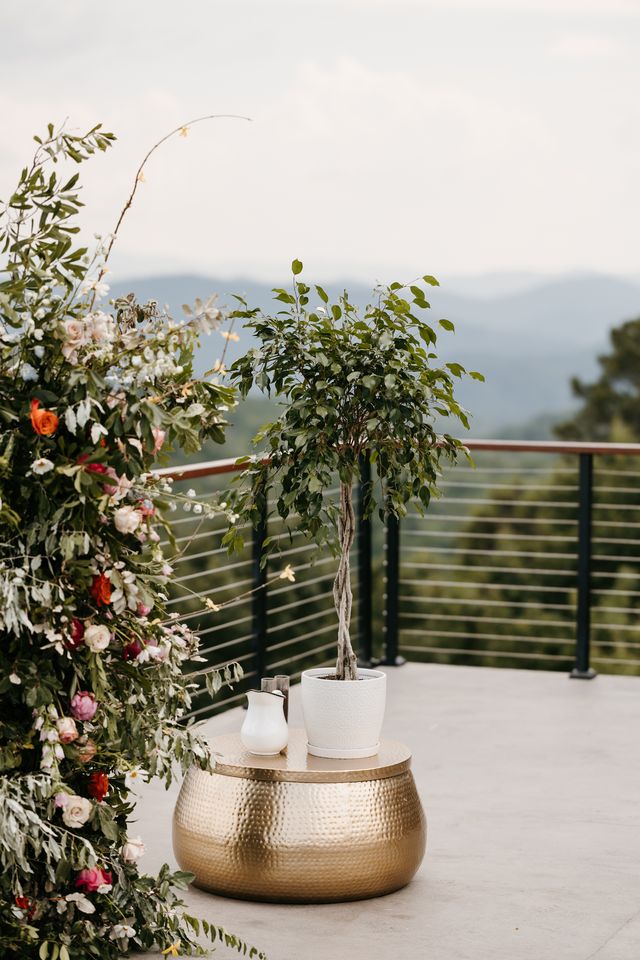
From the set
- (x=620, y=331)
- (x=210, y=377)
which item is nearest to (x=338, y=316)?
(x=210, y=377)

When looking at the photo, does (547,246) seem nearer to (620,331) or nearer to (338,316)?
(620,331)

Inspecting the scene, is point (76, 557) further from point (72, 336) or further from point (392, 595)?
point (392, 595)

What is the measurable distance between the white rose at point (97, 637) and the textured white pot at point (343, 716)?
805 millimetres

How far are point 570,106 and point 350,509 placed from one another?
16798mm

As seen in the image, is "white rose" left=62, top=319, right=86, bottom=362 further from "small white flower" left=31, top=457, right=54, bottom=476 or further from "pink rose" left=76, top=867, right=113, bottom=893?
"pink rose" left=76, top=867, right=113, bottom=893

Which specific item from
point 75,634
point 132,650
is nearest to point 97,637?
point 75,634

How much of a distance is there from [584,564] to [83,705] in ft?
10.3

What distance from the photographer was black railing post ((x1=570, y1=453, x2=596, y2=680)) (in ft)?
16.3

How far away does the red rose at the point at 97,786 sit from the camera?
232 centimetres

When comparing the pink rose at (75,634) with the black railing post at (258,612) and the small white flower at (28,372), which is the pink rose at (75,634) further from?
the black railing post at (258,612)

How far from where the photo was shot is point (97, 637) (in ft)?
7.09

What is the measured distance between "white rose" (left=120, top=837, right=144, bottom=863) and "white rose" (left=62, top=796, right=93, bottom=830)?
0.83 ft

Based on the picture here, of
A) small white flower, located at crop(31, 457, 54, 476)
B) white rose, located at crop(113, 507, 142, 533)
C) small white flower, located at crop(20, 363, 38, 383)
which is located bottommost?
white rose, located at crop(113, 507, 142, 533)

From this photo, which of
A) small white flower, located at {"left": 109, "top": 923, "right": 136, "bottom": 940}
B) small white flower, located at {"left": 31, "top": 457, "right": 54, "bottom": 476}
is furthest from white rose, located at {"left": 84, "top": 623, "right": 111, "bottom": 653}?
small white flower, located at {"left": 109, "top": 923, "right": 136, "bottom": 940}
